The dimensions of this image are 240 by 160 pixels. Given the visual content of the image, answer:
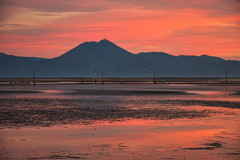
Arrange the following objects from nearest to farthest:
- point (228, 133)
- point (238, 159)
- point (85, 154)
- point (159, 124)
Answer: point (238, 159), point (85, 154), point (228, 133), point (159, 124)

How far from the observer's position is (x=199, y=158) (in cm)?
1444

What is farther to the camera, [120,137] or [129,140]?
[120,137]

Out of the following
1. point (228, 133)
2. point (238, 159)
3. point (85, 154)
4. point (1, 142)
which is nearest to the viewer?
point (238, 159)

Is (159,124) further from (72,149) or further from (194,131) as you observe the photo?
(72,149)

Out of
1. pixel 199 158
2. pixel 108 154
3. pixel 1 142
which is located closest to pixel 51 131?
pixel 1 142

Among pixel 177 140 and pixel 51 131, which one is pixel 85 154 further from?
pixel 51 131

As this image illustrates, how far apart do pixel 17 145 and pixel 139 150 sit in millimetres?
6217

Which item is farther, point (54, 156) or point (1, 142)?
point (1, 142)

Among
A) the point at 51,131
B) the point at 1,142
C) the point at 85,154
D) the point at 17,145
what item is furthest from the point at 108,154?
the point at 51,131

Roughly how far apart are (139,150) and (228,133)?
7.27 m

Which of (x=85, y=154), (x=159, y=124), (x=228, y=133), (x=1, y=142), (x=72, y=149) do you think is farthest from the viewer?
(x=159, y=124)

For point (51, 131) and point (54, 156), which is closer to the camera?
point (54, 156)

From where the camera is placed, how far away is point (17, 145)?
57.1 feet

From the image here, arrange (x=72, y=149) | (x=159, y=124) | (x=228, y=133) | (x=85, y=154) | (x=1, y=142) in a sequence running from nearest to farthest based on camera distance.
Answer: (x=85, y=154) → (x=72, y=149) → (x=1, y=142) → (x=228, y=133) → (x=159, y=124)
